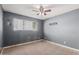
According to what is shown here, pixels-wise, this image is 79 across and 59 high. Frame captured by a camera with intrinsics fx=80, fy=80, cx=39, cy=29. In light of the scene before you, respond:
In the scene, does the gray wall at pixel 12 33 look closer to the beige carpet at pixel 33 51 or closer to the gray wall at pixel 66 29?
the beige carpet at pixel 33 51

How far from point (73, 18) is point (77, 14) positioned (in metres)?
0.18

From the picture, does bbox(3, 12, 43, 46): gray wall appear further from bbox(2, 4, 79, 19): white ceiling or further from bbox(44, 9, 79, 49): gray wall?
bbox(44, 9, 79, 49): gray wall

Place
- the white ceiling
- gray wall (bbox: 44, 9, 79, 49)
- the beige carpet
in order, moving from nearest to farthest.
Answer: the white ceiling → the beige carpet → gray wall (bbox: 44, 9, 79, 49)

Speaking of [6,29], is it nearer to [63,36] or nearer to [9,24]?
[9,24]

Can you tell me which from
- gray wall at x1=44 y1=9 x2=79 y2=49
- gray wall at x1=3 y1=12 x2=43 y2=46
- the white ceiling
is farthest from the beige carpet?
the white ceiling

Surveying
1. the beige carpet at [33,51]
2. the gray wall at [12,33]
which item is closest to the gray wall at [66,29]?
the gray wall at [12,33]

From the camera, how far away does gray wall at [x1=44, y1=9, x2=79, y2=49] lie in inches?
93.3

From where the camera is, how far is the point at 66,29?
2.57 m

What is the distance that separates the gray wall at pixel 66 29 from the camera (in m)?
2.37

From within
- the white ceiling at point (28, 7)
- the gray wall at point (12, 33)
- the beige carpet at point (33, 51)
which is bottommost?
the beige carpet at point (33, 51)

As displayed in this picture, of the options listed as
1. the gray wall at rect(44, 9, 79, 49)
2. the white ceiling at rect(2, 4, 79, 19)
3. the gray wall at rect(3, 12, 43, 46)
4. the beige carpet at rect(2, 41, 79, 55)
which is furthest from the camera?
the gray wall at rect(44, 9, 79, 49)

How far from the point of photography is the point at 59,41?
2738 millimetres

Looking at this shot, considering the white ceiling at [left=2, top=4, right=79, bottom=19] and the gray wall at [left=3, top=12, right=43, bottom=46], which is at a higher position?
the white ceiling at [left=2, top=4, right=79, bottom=19]
